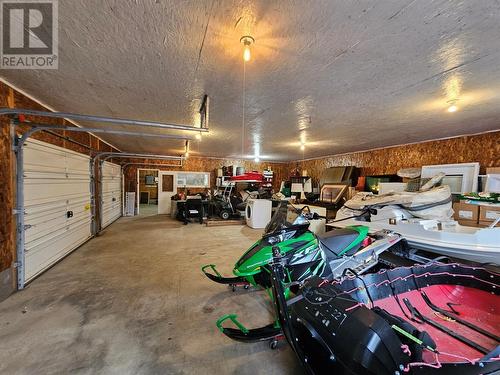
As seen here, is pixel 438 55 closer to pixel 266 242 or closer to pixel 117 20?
pixel 266 242

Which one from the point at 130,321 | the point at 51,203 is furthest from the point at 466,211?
the point at 51,203

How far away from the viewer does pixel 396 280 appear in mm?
1514

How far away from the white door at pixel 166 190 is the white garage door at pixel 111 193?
4.68ft

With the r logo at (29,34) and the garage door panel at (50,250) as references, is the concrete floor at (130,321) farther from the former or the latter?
the r logo at (29,34)

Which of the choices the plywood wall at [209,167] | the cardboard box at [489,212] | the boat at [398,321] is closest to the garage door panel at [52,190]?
the boat at [398,321]

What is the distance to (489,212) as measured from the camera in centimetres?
314

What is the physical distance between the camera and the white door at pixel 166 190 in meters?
8.55

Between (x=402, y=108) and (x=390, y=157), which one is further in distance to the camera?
(x=390, y=157)

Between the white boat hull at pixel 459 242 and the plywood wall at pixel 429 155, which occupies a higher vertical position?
the plywood wall at pixel 429 155

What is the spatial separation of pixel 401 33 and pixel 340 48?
40 cm

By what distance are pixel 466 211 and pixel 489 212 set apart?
30 centimetres

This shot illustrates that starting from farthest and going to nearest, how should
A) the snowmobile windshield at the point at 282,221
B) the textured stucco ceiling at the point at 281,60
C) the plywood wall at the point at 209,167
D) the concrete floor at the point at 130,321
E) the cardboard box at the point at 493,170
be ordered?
the plywood wall at the point at 209,167 → the cardboard box at the point at 493,170 → the snowmobile windshield at the point at 282,221 → the concrete floor at the point at 130,321 → the textured stucco ceiling at the point at 281,60

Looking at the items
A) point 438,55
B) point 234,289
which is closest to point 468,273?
point 438,55

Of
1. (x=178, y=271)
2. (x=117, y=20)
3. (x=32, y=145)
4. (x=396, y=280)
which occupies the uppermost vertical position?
(x=117, y=20)
